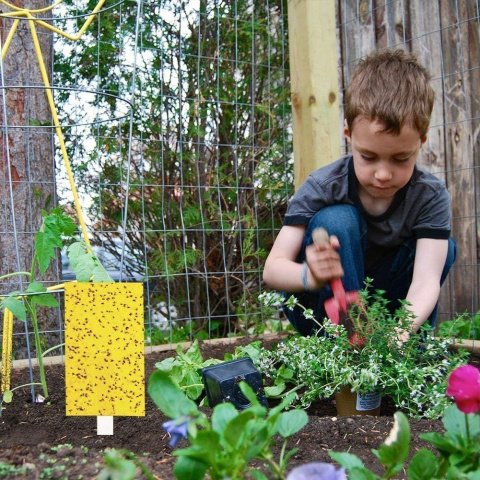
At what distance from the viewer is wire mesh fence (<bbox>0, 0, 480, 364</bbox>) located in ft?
9.63

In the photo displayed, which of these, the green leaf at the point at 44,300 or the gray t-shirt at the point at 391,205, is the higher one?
the gray t-shirt at the point at 391,205

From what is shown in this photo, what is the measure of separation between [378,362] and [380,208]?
Result: 0.68m

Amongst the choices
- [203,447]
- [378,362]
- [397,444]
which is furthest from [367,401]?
[203,447]

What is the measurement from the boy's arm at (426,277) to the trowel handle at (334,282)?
33 cm

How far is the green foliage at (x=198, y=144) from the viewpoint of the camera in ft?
9.98

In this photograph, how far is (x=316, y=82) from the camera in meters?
2.69

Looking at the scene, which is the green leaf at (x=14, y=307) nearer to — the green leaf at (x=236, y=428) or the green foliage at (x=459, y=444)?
the green leaf at (x=236, y=428)

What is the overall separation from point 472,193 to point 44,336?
212 centimetres

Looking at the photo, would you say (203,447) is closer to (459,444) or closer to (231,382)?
(459,444)

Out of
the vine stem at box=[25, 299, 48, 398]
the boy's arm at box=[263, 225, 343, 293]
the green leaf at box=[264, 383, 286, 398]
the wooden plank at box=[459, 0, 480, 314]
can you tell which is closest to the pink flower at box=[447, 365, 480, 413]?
the boy's arm at box=[263, 225, 343, 293]

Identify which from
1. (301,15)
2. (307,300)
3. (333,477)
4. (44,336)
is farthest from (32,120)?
(333,477)

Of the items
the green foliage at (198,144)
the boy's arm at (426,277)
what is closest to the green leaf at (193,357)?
the boy's arm at (426,277)

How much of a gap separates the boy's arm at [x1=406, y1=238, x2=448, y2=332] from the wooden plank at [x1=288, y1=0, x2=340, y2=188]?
79 centimetres

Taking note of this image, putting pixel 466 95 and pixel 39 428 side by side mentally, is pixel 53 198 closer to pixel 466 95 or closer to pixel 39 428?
pixel 39 428
